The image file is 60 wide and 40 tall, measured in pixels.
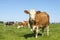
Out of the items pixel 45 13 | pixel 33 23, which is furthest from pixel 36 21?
pixel 45 13

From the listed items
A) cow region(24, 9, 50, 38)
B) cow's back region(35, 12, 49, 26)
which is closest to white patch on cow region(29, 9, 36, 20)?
cow region(24, 9, 50, 38)

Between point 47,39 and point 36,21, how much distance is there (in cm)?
203

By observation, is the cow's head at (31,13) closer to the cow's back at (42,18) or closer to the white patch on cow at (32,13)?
the white patch on cow at (32,13)

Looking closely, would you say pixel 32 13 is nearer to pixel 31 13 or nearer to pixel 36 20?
pixel 31 13

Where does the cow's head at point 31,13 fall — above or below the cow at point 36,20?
above

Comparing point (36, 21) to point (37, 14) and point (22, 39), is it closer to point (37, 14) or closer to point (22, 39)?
point (37, 14)

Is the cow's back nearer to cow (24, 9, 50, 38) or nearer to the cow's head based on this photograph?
cow (24, 9, 50, 38)

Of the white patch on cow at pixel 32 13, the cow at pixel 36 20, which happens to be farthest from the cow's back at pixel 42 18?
the white patch on cow at pixel 32 13

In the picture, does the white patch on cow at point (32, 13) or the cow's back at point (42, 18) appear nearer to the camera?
the white patch on cow at point (32, 13)

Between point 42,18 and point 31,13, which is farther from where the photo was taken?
point 42,18

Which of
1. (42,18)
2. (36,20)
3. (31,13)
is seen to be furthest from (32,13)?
(42,18)

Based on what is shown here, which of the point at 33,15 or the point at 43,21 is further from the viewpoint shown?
the point at 43,21

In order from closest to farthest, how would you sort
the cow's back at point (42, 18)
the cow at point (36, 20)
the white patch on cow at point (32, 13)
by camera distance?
1. the white patch on cow at point (32, 13)
2. the cow at point (36, 20)
3. the cow's back at point (42, 18)

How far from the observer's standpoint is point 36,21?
1467 centimetres
